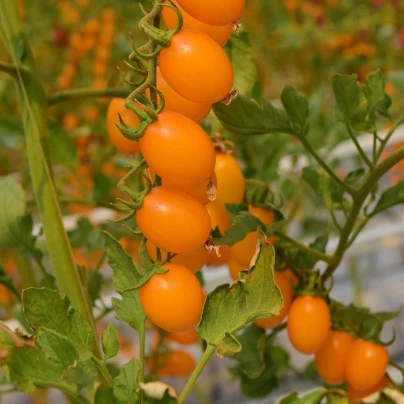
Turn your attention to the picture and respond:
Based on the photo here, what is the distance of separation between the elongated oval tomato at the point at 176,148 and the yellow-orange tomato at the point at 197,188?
0.01m

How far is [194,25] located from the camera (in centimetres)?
23

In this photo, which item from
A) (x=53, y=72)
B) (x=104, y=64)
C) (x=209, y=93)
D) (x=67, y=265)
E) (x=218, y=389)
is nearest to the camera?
(x=209, y=93)

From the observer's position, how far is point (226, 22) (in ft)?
0.70

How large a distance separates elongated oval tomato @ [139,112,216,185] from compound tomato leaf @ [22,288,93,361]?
0.07 meters

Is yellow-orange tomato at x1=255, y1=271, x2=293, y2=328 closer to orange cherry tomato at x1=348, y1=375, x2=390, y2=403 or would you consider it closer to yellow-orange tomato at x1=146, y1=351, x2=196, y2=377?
orange cherry tomato at x1=348, y1=375, x2=390, y2=403

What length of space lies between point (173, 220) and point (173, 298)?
0.11 ft

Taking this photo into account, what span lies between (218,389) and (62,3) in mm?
948

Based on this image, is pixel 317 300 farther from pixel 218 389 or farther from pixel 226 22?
pixel 218 389

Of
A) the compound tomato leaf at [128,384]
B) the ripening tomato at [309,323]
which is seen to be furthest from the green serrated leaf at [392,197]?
the compound tomato leaf at [128,384]

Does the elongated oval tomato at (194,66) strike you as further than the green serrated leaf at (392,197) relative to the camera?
No

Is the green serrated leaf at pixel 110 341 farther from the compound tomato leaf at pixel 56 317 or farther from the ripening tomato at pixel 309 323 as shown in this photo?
the ripening tomato at pixel 309 323

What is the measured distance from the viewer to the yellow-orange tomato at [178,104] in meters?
0.23

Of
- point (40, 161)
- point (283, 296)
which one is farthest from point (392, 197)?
point (40, 161)

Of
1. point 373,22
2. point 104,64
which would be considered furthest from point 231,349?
point 373,22
